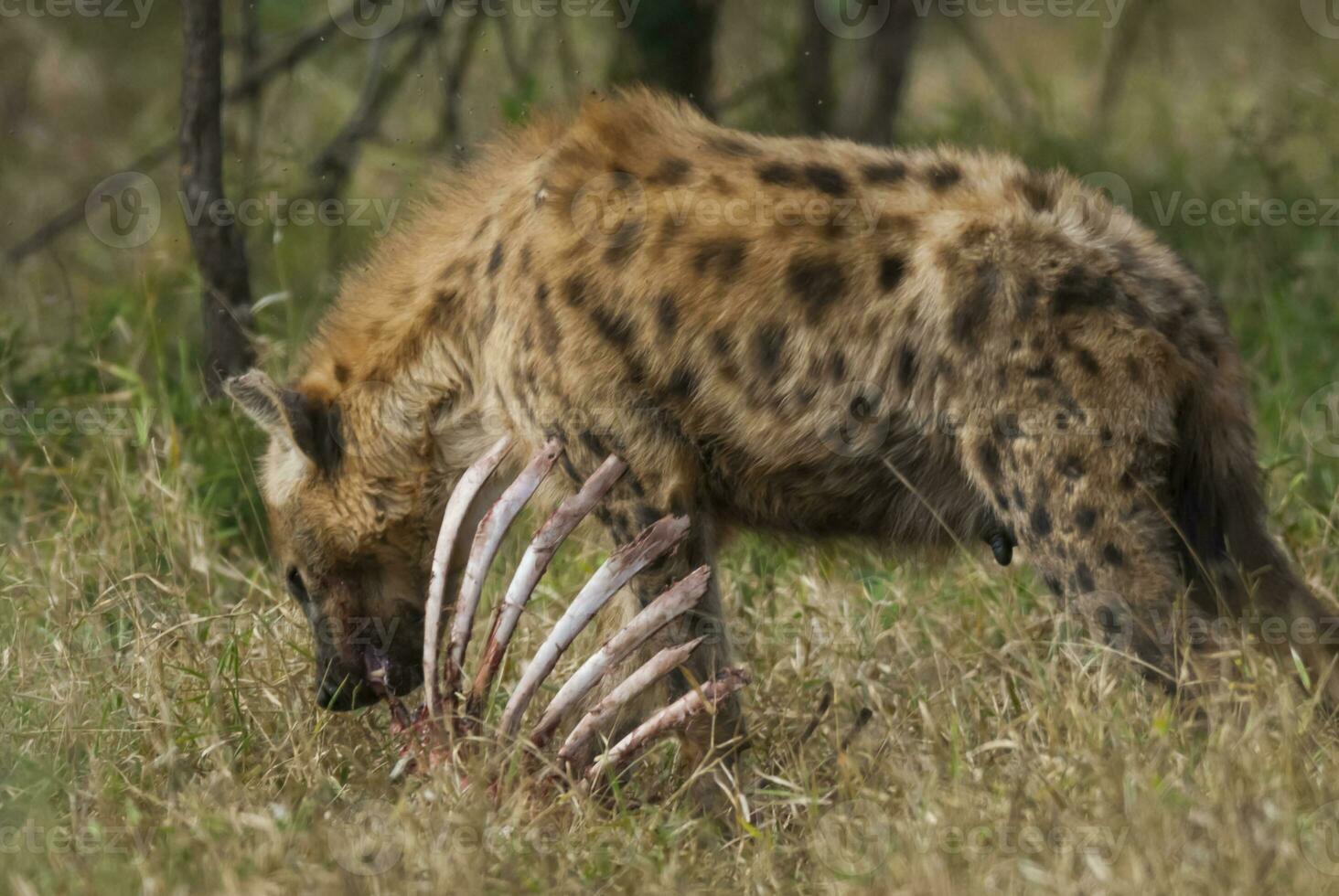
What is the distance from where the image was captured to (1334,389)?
6059 mm

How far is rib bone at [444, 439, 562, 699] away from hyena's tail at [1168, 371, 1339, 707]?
137cm

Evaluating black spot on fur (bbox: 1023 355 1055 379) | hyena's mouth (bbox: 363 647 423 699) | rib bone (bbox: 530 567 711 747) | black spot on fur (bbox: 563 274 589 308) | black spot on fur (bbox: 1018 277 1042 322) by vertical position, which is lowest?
hyena's mouth (bbox: 363 647 423 699)

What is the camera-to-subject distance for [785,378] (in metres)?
4.00

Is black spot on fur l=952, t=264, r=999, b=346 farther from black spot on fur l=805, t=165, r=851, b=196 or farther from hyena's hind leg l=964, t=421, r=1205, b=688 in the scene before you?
black spot on fur l=805, t=165, r=851, b=196

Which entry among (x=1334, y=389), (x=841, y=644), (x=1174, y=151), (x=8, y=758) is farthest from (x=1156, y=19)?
(x=8, y=758)

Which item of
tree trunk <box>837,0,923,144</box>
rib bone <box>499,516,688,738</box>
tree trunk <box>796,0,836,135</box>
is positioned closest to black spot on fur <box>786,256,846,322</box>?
rib bone <box>499,516,688,738</box>

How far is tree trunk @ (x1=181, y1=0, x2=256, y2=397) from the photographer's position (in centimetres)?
561

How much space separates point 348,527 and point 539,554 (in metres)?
0.69

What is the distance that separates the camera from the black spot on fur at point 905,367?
3.82 meters

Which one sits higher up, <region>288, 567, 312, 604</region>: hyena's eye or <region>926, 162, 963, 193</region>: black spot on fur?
<region>926, 162, 963, 193</region>: black spot on fur

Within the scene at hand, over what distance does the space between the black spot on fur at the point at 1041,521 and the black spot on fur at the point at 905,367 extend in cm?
39

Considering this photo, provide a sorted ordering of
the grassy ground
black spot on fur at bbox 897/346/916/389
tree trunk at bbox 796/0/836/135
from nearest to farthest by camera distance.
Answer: the grassy ground, black spot on fur at bbox 897/346/916/389, tree trunk at bbox 796/0/836/135

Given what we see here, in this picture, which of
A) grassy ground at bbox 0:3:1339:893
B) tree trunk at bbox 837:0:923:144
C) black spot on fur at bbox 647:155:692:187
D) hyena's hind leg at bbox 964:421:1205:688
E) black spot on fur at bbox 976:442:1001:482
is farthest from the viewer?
tree trunk at bbox 837:0:923:144

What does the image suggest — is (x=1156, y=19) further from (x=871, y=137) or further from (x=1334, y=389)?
(x=1334, y=389)
